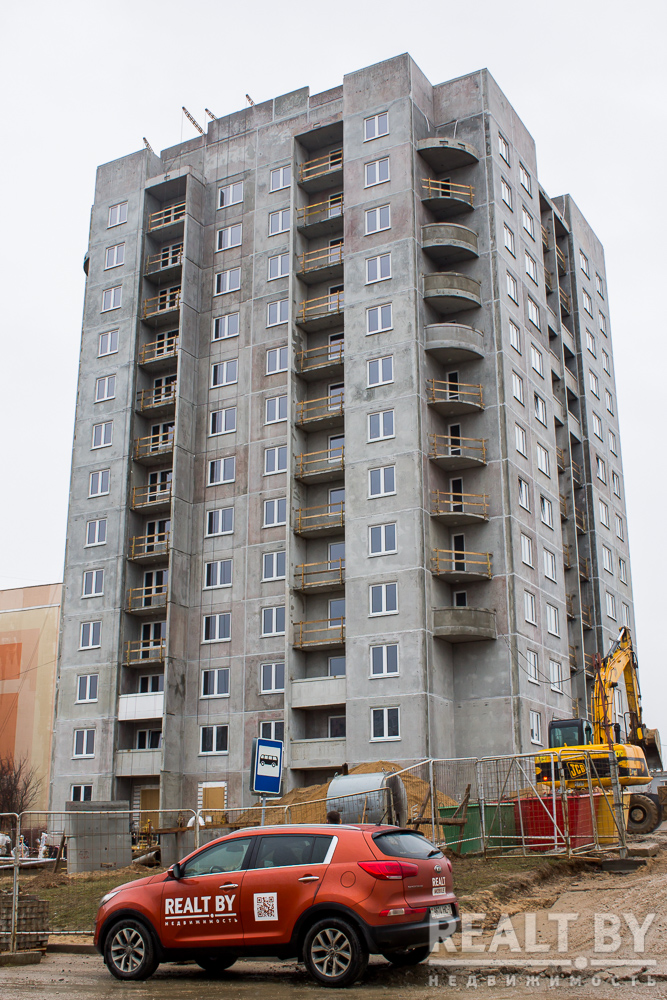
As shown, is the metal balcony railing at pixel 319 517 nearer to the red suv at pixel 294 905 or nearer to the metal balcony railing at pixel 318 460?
the metal balcony railing at pixel 318 460

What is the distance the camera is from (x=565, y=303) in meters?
56.5

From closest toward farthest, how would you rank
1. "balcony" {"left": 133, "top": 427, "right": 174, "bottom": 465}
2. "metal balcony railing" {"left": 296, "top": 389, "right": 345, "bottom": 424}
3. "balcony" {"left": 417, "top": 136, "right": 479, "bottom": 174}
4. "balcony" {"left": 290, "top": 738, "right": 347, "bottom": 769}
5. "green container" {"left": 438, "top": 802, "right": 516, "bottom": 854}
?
"green container" {"left": 438, "top": 802, "right": 516, "bottom": 854}, "balcony" {"left": 290, "top": 738, "right": 347, "bottom": 769}, "balcony" {"left": 417, "top": 136, "right": 479, "bottom": 174}, "metal balcony railing" {"left": 296, "top": 389, "right": 345, "bottom": 424}, "balcony" {"left": 133, "top": 427, "right": 174, "bottom": 465}

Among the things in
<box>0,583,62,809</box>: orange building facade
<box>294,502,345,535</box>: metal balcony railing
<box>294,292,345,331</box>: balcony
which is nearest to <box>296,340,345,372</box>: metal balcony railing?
<box>294,292,345,331</box>: balcony

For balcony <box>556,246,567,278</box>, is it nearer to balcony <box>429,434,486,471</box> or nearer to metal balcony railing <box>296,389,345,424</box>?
metal balcony railing <box>296,389,345,424</box>

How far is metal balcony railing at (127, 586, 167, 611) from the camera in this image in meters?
44.7

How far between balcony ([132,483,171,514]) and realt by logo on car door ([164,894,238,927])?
34.5m

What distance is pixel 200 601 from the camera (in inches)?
1748

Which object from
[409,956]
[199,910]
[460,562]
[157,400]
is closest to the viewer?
[409,956]

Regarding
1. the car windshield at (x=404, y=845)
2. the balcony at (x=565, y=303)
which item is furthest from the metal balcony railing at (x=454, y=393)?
the car windshield at (x=404, y=845)

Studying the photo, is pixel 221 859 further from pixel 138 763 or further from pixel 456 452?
pixel 138 763

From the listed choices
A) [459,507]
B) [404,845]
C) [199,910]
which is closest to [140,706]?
[459,507]

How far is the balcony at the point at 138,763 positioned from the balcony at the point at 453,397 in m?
18.8

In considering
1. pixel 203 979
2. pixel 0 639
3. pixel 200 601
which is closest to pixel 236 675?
pixel 200 601

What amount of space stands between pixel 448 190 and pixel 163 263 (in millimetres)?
15732
